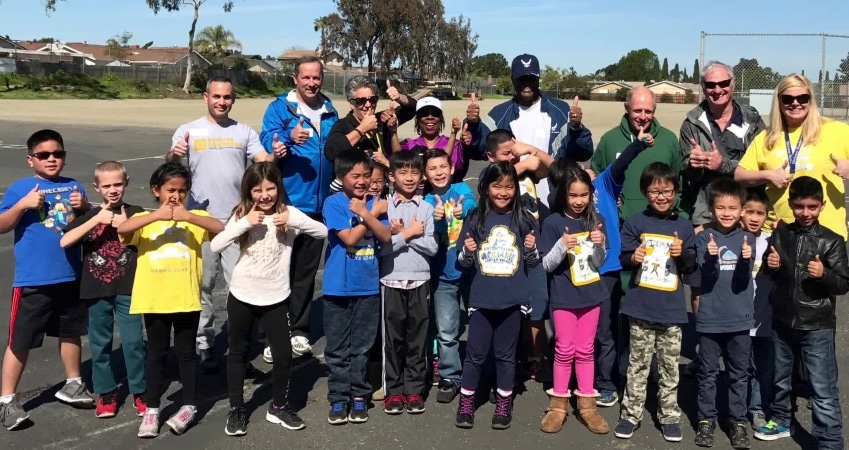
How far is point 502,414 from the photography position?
461cm

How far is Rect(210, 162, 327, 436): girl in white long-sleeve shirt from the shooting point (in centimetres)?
445

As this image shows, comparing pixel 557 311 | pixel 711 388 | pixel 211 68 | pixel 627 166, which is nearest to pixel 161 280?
pixel 557 311

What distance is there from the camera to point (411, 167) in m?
4.69

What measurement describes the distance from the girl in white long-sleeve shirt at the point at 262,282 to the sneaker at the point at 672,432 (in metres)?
2.13

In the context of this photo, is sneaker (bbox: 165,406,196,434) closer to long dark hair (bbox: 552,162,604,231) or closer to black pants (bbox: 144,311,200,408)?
black pants (bbox: 144,311,200,408)

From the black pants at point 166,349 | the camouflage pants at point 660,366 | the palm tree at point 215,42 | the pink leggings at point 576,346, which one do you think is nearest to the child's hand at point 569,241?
the pink leggings at point 576,346

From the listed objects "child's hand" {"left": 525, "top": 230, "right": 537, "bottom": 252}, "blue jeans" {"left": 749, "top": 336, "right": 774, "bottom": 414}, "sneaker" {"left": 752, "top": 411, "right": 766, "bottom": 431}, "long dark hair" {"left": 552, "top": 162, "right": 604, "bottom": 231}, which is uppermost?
"long dark hair" {"left": 552, "top": 162, "right": 604, "bottom": 231}

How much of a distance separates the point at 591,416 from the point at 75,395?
3.21 m

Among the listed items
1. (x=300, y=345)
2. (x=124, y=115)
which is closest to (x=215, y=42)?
(x=124, y=115)

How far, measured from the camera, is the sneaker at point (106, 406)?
4.67 meters

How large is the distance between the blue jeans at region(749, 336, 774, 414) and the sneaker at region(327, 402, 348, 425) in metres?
2.46

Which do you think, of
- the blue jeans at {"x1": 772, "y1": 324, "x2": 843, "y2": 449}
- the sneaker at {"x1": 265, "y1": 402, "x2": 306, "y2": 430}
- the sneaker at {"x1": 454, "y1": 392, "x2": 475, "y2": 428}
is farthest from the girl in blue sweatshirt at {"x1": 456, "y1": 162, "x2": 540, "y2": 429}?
the blue jeans at {"x1": 772, "y1": 324, "x2": 843, "y2": 449}

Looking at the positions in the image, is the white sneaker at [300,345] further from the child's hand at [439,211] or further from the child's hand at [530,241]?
the child's hand at [530,241]

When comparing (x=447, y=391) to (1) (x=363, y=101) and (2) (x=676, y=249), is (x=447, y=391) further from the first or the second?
(1) (x=363, y=101)
